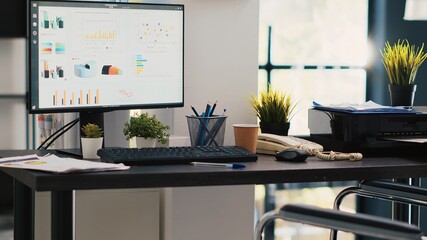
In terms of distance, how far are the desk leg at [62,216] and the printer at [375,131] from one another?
3.23 ft

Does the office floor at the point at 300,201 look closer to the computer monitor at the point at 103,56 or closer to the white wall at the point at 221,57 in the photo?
the white wall at the point at 221,57

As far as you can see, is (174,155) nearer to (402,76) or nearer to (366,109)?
(366,109)

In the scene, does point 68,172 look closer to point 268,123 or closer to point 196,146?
point 196,146

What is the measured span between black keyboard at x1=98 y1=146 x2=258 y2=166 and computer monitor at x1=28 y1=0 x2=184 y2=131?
275 millimetres

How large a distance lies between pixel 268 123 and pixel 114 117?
62 centimetres

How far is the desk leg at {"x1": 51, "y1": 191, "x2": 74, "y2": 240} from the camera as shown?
7.51ft

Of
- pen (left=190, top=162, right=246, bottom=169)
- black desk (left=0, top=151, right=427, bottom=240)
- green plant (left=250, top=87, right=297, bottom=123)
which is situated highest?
green plant (left=250, top=87, right=297, bottom=123)

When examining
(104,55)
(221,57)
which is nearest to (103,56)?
(104,55)

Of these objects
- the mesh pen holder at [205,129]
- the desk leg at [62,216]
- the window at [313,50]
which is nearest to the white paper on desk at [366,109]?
the mesh pen holder at [205,129]

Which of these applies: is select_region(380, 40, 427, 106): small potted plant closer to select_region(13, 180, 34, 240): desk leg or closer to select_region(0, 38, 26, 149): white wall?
select_region(13, 180, 34, 240): desk leg

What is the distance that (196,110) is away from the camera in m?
3.06

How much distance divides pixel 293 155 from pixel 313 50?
1.68m

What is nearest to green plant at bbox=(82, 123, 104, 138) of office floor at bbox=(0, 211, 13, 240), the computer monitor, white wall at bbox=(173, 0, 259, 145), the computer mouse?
the computer monitor

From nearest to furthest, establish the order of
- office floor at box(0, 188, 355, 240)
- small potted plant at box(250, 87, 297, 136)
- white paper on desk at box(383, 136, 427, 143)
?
white paper on desk at box(383, 136, 427, 143) < small potted plant at box(250, 87, 297, 136) < office floor at box(0, 188, 355, 240)
